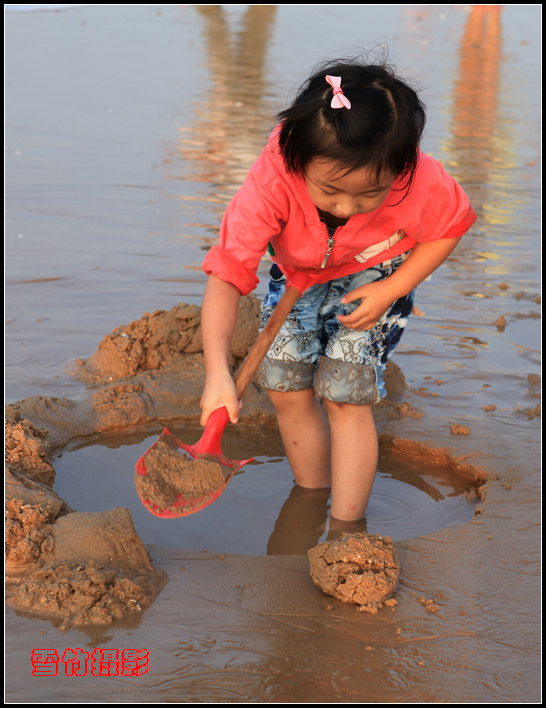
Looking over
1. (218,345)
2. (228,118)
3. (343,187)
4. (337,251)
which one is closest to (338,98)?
(343,187)

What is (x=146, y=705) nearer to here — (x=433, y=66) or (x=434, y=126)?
(x=434, y=126)

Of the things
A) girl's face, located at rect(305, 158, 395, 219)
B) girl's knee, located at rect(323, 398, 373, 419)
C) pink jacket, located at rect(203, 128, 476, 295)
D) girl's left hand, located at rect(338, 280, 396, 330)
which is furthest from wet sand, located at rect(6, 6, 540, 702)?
girl's face, located at rect(305, 158, 395, 219)

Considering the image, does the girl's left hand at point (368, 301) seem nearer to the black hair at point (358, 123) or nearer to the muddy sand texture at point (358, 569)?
the black hair at point (358, 123)

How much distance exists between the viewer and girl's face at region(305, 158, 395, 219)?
6.64ft

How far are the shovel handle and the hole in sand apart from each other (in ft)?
1.89

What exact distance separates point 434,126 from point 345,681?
24.1ft

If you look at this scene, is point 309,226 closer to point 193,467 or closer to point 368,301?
point 368,301

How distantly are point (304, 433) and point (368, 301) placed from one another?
1.79 feet

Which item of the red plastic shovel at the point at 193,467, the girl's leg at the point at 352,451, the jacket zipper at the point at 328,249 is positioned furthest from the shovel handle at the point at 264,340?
the girl's leg at the point at 352,451

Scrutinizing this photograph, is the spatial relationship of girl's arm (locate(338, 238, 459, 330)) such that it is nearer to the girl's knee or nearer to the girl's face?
the girl's knee

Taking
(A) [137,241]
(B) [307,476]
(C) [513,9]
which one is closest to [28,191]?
(A) [137,241]

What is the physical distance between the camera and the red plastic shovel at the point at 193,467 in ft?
7.39

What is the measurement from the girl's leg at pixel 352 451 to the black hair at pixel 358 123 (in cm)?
82

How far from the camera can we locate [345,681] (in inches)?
73.0
